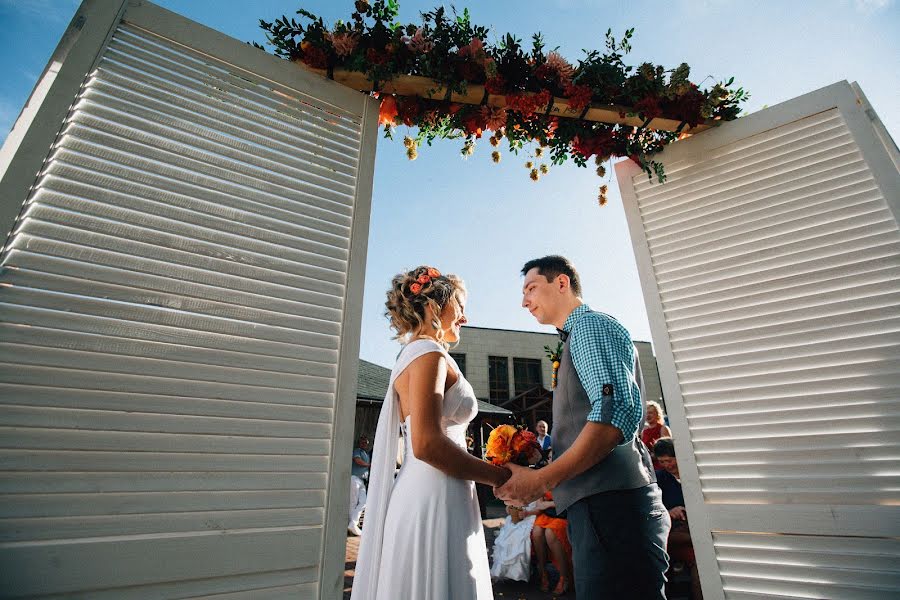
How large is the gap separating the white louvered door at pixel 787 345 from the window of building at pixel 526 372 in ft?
59.1

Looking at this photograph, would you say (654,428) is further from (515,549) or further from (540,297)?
(540,297)

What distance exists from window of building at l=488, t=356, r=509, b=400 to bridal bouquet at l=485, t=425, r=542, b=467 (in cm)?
1744

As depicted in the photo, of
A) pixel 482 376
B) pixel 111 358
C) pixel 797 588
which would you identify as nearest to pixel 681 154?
pixel 797 588

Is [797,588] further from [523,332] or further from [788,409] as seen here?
[523,332]

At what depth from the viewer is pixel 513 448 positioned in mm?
2033

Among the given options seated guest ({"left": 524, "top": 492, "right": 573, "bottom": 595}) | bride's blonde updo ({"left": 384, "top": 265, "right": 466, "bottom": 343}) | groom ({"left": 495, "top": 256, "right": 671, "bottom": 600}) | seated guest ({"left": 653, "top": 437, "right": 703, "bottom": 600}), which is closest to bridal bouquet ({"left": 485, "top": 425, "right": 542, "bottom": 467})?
groom ({"left": 495, "top": 256, "right": 671, "bottom": 600})

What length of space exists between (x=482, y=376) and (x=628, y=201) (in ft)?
55.9

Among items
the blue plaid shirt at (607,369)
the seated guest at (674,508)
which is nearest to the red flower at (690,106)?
the blue plaid shirt at (607,369)

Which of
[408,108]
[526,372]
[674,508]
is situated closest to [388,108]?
[408,108]

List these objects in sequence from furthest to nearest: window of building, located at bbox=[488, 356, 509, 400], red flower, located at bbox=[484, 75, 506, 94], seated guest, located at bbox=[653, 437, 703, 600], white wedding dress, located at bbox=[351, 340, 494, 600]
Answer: window of building, located at bbox=[488, 356, 509, 400]
seated guest, located at bbox=[653, 437, 703, 600]
red flower, located at bbox=[484, 75, 506, 94]
white wedding dress, located at bbox=[351, 340, 494, 600]

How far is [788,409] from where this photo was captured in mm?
1926

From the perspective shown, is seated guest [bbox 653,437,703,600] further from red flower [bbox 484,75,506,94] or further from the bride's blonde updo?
red flower [bbox 484,75,506,94]

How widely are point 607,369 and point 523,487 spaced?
24.4 inches

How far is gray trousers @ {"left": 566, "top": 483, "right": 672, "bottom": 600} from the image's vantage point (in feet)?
4.86
